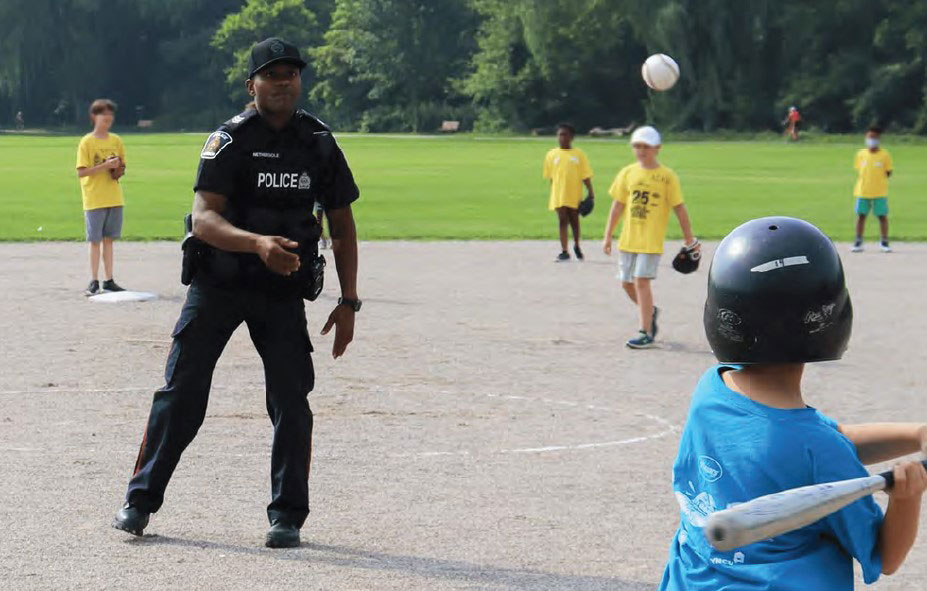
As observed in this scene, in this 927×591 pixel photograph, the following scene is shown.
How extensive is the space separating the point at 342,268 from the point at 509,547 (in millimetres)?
1347

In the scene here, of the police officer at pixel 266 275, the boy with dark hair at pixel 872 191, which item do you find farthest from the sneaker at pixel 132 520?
the boy with dark hair at pixel 872 191

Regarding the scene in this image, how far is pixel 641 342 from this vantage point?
12.4 meters

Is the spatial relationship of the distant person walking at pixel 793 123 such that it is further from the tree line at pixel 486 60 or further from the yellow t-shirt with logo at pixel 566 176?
the yellow t-shirt with logo at pixel 566 176

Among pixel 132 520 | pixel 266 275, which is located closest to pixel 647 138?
pixel 266 275

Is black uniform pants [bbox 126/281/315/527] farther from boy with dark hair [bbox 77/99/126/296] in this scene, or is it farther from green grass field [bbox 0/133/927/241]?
green grass field [bbox 0/133/927/241]

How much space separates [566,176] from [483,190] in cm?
1481

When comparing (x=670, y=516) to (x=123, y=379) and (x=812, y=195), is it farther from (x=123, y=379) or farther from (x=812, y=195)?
(x=812, y=195)

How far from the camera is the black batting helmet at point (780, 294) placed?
9.49ft

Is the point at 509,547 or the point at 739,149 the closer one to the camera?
the point at 509,547

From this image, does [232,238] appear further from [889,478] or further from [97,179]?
[97,179]

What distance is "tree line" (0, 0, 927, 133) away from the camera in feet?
248

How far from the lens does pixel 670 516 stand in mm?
6871

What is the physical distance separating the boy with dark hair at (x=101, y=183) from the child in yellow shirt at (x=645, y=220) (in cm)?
538

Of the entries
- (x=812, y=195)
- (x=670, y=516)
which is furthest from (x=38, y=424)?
(x=812, y=195)
